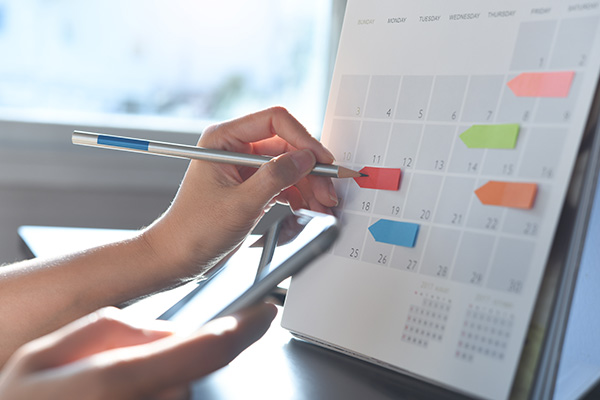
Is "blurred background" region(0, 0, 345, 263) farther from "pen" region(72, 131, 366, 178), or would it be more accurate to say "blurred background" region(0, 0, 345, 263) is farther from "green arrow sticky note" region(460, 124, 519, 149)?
"green arrow sticky note" region(460, 124, 519, 149)

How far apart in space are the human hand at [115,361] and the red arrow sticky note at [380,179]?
0.20m

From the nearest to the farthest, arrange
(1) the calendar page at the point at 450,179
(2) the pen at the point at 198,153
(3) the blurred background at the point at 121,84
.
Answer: (1) the calendar page at the point at 450,179
(2) the pen at the point at 198,153
(3) the blurred background at the point at 121,84

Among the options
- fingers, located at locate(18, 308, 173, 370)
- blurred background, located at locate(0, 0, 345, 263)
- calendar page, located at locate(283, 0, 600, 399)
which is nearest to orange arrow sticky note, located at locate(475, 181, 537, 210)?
calendar page, located at locate(283, 0, 600, 399)

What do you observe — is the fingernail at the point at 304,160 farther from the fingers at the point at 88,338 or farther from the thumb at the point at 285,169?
the fingers at the point at 88,338

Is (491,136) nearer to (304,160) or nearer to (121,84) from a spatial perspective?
(304,160)

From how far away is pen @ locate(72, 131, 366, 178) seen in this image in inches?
19.9

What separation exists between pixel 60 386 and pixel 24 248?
75cm

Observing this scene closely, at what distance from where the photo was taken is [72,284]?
1.98ft

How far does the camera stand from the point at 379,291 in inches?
18.0

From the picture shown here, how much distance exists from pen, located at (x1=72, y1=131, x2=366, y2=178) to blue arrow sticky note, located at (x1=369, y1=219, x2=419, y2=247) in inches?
2.1

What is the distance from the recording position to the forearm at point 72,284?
1.90 feet

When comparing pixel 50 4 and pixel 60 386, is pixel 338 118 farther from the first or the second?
pixel 50 4

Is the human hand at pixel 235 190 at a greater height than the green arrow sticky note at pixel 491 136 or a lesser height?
lesser

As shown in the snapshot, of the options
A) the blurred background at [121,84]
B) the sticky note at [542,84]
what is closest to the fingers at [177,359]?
the sticky note at [542,84]
